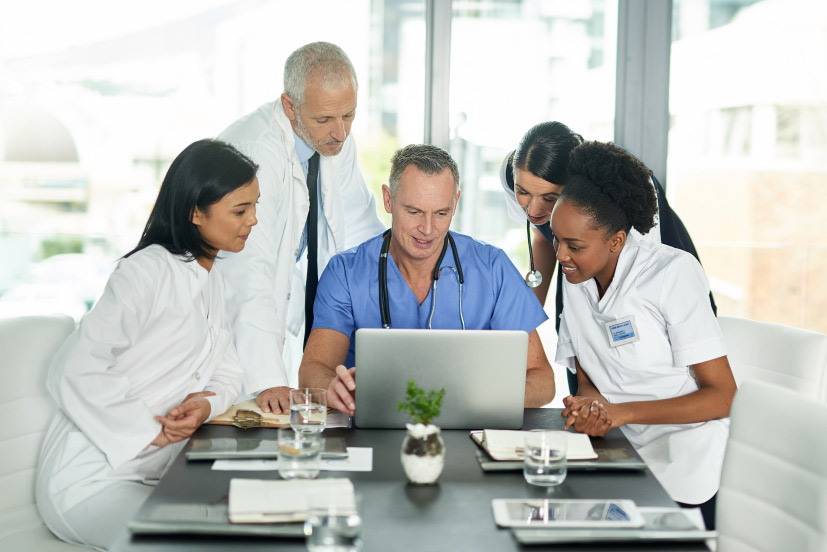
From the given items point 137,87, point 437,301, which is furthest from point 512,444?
point 137,87

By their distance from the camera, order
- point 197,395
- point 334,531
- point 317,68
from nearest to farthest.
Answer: point 334,531 < point 197,395 < point 317,68

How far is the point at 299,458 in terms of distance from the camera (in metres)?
1.41

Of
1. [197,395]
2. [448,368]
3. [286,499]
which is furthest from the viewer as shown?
[197,395]

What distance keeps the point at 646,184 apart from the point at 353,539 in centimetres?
134

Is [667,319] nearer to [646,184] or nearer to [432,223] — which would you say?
[646,184]

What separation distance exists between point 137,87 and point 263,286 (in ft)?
5.09

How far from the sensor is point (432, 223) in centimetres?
218

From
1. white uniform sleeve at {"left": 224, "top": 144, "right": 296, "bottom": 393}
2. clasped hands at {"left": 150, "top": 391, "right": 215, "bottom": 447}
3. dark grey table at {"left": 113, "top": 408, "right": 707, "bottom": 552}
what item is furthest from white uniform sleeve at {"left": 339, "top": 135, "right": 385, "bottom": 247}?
dark grey table at {"left": 113, "top": 408, "right": 707, "bottom": 552}

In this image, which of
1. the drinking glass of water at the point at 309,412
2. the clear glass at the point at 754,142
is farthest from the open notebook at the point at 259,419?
the clear glass at the point at 754,142

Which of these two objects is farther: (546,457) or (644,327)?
(644,327)

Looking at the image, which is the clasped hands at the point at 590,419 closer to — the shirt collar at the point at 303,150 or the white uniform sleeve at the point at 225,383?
the white uniform sleeve at the point at 225,383

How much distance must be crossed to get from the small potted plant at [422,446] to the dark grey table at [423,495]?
0.09 feet

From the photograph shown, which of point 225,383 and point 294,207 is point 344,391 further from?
point 294,207

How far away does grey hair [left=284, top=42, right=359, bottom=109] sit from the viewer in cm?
251
